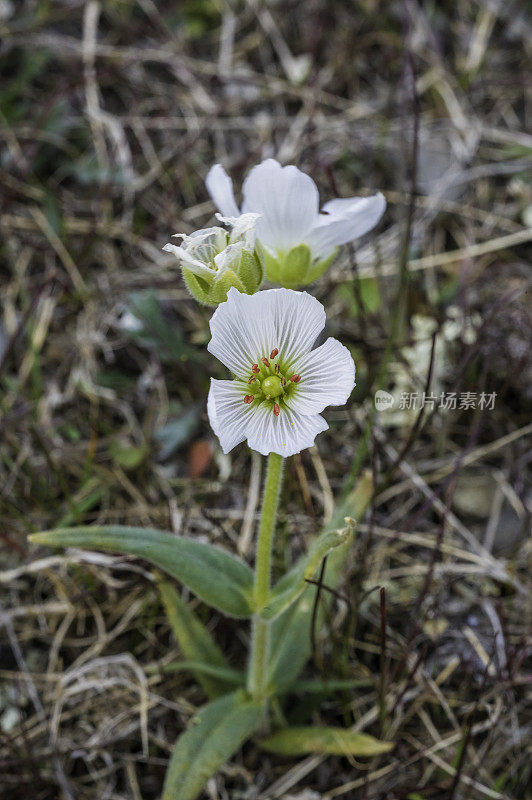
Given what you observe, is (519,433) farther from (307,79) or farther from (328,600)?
(307,79)

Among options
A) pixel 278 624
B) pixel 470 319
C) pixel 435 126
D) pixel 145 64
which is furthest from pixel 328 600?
pixel 145 64

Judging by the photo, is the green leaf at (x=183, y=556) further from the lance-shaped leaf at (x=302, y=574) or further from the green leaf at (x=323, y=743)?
the green leaf at (x=323, y=743)

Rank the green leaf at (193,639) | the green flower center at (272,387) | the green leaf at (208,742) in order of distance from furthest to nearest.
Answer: the green leaf at (193,639)
the green leaf at (208,742)
the green flower center at (272,387)

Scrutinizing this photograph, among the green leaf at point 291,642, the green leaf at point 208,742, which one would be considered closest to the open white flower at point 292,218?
the green leaf at point 291,642

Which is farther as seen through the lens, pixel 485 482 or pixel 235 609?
pixel 485 482

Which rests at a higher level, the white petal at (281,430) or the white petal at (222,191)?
the white petal at (222,191)

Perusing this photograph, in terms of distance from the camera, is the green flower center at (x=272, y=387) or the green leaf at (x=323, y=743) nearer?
the green flower center at (x=272, y=387)

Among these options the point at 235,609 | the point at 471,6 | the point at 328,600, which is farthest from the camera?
the point at 471,6
